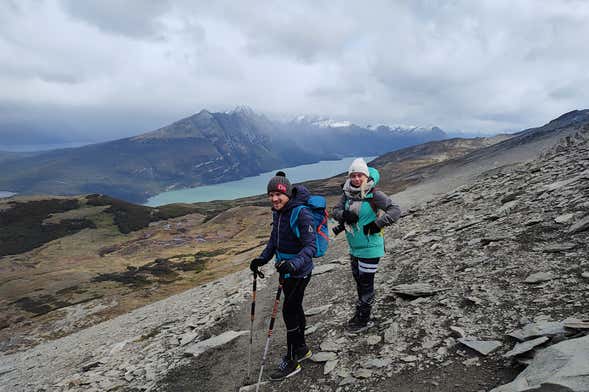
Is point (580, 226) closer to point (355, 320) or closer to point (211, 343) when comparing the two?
point (355, 320)

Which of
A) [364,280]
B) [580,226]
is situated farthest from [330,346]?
[580,226]

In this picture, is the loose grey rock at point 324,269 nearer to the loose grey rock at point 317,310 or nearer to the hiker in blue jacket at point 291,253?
the loose grey rock at point 317,310

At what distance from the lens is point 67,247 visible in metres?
90.6

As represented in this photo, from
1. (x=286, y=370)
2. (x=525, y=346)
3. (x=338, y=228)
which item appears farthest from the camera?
(x=338, y=228)

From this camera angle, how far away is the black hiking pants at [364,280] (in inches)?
319

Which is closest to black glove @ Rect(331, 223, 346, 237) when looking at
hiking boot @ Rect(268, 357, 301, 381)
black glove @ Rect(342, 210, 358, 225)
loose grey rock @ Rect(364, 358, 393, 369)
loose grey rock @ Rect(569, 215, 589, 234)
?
black glove @ Rect(342, 210, 358, 225)

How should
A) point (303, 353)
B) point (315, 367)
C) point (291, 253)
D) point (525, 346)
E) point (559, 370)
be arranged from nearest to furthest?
point (559, 370), point (525, 346), point (291, 253), point (315, 367), point (303, 353)

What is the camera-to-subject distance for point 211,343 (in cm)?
1154

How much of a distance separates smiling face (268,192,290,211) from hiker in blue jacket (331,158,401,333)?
4.87 ft

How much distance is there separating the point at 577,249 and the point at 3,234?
126875mm

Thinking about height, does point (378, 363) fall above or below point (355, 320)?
below

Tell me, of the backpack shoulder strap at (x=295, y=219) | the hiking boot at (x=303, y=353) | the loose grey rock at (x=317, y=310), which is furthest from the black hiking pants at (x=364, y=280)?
the loose grey rock at (x=317, y=310)

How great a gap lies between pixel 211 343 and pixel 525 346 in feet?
28.7

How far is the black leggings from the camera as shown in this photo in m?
7.48
